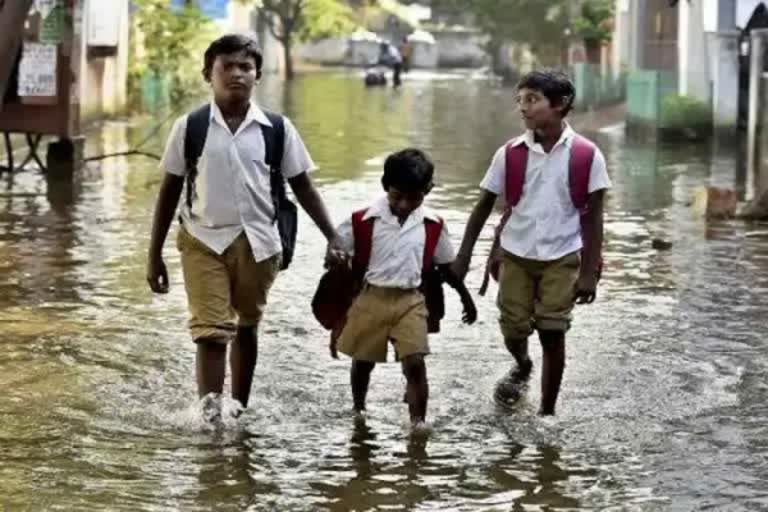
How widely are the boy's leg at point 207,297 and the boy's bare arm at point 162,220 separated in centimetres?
9

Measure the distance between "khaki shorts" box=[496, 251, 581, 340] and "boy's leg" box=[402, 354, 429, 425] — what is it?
55 centimetres

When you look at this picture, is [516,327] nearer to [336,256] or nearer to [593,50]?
[336,256]

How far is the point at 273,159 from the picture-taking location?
22.6 feet

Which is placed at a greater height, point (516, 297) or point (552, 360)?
point (516, 297)

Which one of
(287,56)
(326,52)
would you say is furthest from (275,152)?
(326,52)

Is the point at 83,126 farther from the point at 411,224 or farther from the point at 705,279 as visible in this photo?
the point at 411,224

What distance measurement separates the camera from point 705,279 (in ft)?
37.3

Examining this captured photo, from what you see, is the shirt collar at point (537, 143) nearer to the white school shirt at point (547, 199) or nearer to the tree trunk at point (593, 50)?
the white school shirt at point (547, 199)

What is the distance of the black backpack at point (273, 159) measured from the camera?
677 centimetres

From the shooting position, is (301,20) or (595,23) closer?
(595,23)

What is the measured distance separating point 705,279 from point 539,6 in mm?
38684

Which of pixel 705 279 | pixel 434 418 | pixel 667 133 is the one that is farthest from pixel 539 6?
pixel 434 418

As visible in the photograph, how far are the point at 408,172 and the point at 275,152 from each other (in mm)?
528

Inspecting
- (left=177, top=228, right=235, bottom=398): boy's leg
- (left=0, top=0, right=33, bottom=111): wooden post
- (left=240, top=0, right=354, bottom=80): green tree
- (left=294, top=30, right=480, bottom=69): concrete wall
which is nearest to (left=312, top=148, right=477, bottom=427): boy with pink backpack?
(left=177, top=228, right=235, bottom=398): boy's leg
